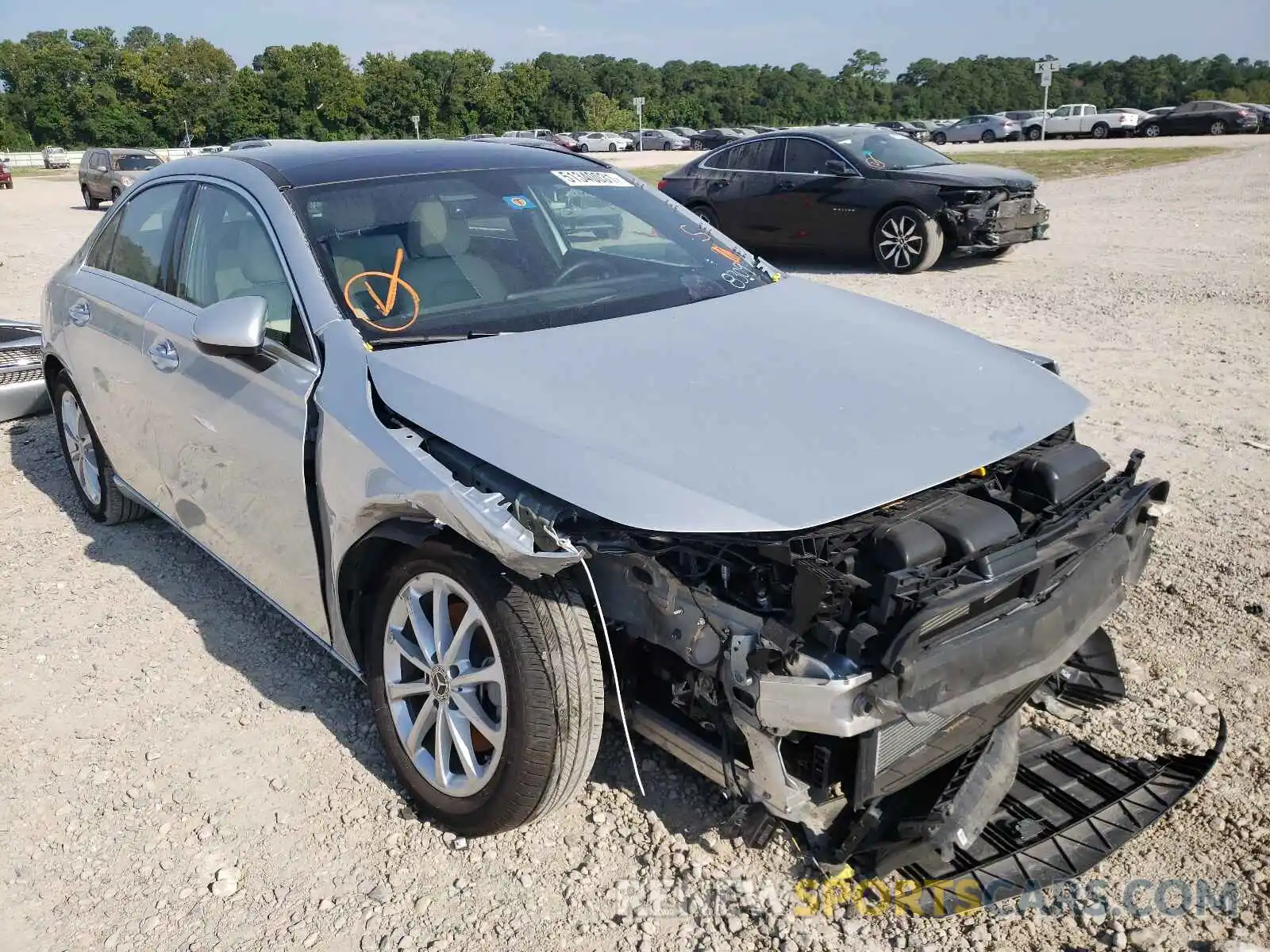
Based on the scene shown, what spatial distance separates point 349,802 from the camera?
296 cm

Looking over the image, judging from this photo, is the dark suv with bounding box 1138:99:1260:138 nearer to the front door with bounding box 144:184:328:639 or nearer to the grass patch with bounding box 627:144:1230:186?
the grass patch with bounding box 627:144:1230:186

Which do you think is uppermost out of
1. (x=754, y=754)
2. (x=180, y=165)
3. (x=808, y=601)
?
(x=180, y=165)

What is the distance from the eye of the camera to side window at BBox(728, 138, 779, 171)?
12258 millimetres

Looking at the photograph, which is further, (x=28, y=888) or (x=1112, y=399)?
(x=1112, y=399)

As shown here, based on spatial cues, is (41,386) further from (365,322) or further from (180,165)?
(365,322)

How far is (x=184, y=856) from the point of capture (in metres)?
2.78

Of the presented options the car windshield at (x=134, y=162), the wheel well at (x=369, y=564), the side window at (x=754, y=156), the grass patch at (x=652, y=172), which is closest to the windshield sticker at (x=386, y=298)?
the wheel well at (x=369, y=564)

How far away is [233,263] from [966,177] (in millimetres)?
9582

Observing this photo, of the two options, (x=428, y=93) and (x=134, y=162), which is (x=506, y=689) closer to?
(x=134, y=162)

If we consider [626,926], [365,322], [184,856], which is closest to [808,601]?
[626,926]

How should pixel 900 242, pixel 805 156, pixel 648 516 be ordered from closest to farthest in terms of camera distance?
1. pixel 648 516
2. pixel 900 242
3. pixel 805 156

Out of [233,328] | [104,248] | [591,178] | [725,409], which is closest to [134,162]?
[104,248]

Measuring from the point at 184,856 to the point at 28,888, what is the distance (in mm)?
391

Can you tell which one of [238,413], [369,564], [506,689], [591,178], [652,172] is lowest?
[652,172]
